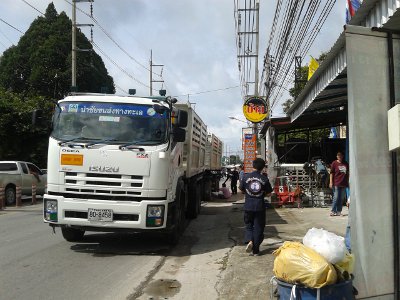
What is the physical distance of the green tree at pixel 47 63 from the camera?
133 ft

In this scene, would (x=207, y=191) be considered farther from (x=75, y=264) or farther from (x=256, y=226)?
(x=75, y=264)

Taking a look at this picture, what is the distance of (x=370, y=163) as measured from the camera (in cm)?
488

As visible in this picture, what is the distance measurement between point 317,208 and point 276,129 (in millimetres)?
5513

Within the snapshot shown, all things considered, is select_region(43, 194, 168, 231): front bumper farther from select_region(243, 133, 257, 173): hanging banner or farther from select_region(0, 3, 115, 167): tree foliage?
select_region(0, 3, 115, 167): tree foliage

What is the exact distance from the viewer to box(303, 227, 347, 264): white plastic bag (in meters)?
4.68

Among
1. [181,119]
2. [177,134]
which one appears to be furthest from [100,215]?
[181,119]

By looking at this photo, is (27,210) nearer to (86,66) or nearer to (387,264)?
(387,264)

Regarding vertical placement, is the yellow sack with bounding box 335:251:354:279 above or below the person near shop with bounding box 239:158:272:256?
below

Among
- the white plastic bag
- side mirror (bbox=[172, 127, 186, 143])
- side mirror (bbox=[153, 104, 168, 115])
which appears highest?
side mirror (bbox=[153, 104, 168, 115])

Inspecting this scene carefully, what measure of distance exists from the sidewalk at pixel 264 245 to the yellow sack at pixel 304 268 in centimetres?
137

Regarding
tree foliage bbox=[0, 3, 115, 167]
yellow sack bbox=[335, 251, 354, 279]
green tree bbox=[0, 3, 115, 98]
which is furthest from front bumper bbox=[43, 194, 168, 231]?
green tree bbox=[0, 3, 115, 98]

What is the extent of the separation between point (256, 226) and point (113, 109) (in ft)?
10.8

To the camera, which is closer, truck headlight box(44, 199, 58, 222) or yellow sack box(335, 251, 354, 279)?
yellow sack box(335, 251, 354, 279)

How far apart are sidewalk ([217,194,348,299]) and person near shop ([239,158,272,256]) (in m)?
0.30
